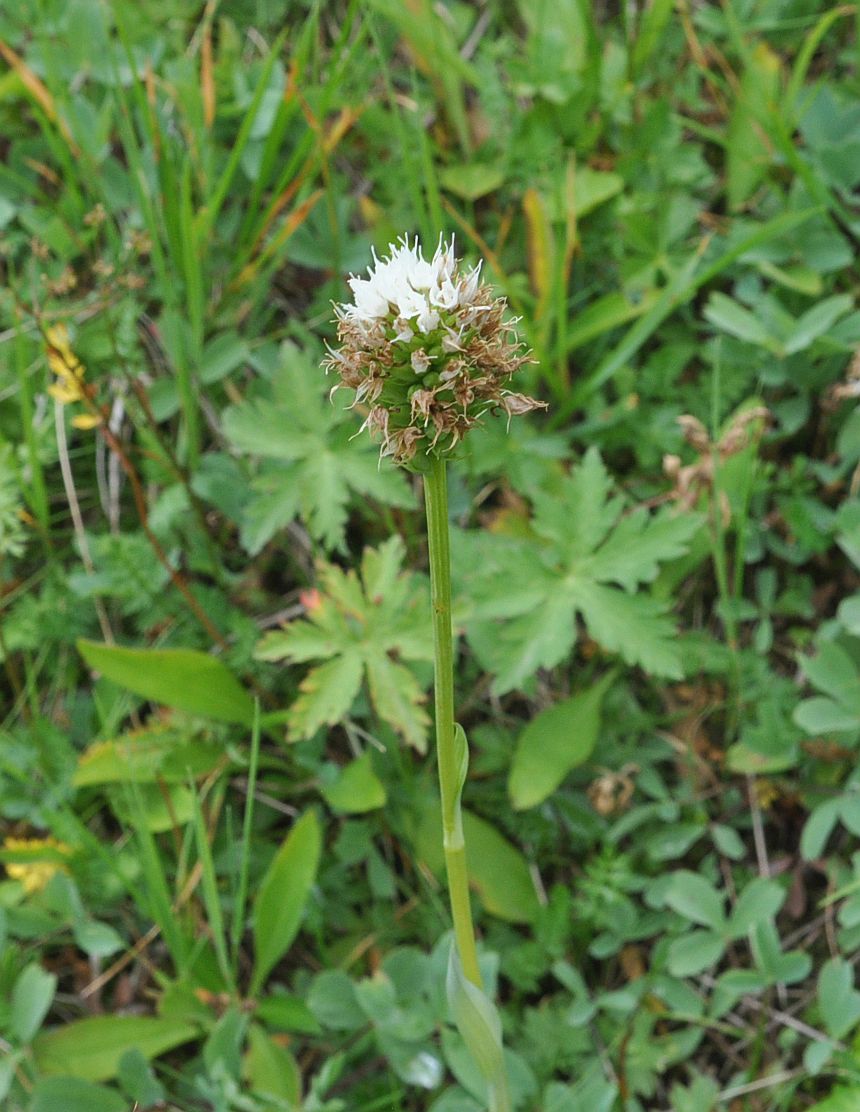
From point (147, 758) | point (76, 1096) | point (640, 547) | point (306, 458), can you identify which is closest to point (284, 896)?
point (147, 758)

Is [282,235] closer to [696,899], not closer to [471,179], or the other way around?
[471,179]

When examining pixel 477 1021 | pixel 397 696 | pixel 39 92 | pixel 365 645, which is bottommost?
pixel 477 1021

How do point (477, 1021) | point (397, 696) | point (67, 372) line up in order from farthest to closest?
point (67, 372)
point (397, 696)
point (477, 1021)

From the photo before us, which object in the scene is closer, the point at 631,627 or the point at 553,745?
the point at 631,627

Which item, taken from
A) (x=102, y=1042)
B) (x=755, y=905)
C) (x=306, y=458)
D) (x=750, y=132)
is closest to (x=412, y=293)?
(x=306, y=458)

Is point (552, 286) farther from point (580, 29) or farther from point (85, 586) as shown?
point (85, 586)

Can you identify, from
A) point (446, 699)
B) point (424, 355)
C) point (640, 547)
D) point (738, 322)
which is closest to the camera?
point (424, 355)

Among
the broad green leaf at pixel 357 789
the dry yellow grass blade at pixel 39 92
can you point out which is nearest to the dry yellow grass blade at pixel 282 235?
the dry yellow grass blade at pixel 39 92

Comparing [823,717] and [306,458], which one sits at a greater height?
[306,458]
